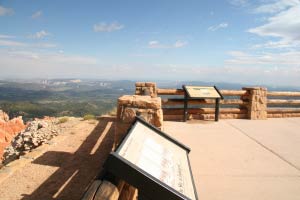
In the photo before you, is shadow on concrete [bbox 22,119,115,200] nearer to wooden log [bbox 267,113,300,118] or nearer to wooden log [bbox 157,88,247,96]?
wooden log [bbox 157,88,247,96]

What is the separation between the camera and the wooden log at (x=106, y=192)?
6.58ft

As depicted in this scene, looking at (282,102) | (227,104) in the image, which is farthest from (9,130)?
(282,102)

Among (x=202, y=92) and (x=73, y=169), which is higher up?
(x=202, y=92)

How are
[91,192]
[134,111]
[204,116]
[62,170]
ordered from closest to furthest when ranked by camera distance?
[91,192], [134,111], [62,170], [204,116]

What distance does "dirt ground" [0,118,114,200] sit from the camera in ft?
14.7

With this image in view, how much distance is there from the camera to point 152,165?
2.26 meters

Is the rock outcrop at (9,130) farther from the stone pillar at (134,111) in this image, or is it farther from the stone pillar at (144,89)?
the stone pillar at (134,111)

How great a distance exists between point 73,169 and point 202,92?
226 inches

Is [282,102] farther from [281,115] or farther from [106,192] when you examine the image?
[106,192]

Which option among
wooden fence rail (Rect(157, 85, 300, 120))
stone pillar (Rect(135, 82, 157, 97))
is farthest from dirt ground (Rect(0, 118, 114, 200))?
wooden fence rail (Rect(157, 85, 300, 120))

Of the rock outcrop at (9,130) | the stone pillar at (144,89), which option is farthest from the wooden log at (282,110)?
the rock outcrop at (9,130)

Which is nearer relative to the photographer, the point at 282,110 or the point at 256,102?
the point at 256,102

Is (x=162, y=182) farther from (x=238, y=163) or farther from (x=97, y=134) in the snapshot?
(x=97, y=134)

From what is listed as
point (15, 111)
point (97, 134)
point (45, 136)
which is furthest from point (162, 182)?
point (15, 111)
